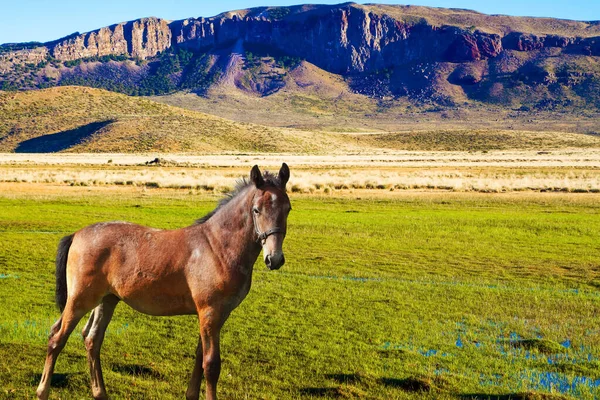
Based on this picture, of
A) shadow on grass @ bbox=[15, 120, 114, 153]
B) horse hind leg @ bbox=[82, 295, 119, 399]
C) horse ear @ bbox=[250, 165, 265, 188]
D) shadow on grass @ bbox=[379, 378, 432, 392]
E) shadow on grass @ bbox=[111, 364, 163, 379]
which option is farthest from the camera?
shadow on grass @ bbox=[15, 120, 114, 153]

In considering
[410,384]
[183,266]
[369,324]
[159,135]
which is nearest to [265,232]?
[183,266]

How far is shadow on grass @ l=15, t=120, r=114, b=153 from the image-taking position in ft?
408

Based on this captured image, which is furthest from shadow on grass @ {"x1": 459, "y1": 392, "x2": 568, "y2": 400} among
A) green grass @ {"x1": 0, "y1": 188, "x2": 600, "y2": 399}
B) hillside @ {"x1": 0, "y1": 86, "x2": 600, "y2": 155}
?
hillside @ {"x1": 0, "y1": 86, "x2": 600, "y2": 155}

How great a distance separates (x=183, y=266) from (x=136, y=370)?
9.29ft

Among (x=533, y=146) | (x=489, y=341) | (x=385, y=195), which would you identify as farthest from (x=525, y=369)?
(x=533, y=146)

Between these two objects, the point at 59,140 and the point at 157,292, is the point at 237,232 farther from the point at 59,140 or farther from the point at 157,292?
the point at 59,140

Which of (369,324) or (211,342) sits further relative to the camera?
(369,324)

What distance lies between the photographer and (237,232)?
286 inches

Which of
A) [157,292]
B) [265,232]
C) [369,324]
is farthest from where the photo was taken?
[369,324]

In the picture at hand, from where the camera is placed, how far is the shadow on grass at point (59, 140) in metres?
124

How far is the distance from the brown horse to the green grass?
1294mm

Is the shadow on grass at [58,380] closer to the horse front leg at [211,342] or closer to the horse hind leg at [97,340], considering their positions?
the horse hind leg at [97,340]

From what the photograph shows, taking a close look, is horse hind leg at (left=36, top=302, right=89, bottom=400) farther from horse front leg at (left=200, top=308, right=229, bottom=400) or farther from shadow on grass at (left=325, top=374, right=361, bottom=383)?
shadow on grass at (left=325, top=374, right=361, bottom=383)

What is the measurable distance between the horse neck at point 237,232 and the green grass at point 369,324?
2283mm
